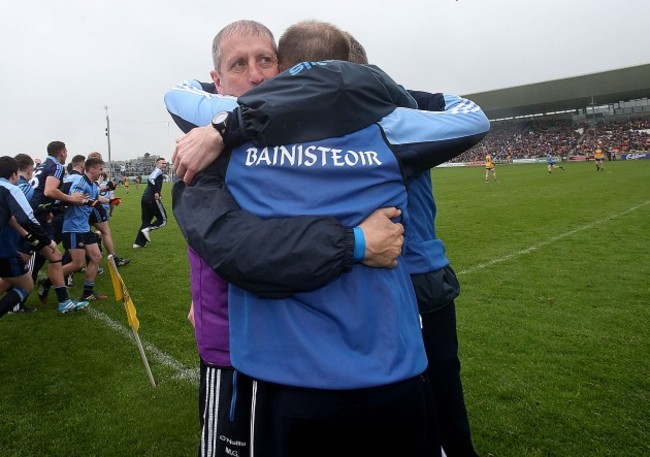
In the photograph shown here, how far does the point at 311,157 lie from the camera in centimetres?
124

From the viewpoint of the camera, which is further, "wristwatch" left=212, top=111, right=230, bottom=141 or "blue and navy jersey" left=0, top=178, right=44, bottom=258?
"blue and navy jersey" left=0, top=178, right=44, bottom=258

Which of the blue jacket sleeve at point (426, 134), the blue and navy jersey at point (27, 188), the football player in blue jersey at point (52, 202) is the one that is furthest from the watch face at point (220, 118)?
the blue and navy jersey at point (27, 188)

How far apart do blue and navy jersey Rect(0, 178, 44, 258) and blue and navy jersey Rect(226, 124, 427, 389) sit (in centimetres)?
535

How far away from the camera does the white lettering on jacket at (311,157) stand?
1239mm

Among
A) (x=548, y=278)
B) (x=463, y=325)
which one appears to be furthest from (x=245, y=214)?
(x=548, y=278)

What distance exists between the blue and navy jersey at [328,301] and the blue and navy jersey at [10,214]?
5.35 metres

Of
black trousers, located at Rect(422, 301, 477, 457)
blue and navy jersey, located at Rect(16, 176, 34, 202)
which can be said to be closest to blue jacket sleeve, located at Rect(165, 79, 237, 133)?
black trousers, located at Rect(422, 301, 477, 457)

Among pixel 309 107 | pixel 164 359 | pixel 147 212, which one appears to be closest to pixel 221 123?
pixel 309 107

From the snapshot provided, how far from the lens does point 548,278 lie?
23.5 feet

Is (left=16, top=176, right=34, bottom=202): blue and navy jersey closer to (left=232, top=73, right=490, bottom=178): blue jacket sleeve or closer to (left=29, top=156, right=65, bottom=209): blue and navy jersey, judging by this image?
(left=29, top=156, right=65, bottom=209): blue and navy jersey

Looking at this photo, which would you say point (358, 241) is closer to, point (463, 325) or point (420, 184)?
point (420, 184)

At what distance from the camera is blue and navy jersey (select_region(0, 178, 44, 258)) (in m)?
5.50

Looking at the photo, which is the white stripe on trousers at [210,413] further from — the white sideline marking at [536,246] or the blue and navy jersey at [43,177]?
the blue and navy jersey at [43,177]

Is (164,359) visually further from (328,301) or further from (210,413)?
(328,301)
